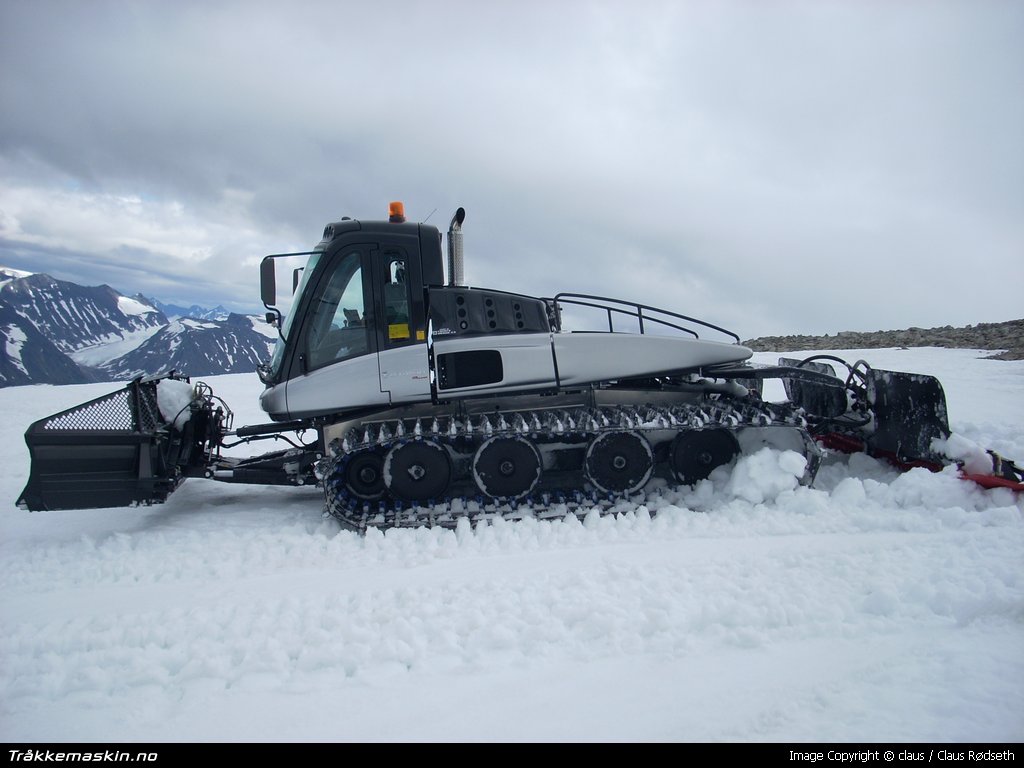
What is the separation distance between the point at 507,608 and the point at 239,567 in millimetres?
2118

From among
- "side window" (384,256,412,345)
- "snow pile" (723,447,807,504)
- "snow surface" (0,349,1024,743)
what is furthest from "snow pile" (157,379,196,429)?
"snow pile" (723,447,807,504)

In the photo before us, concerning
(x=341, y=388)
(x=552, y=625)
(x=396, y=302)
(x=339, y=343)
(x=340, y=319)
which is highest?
(x=396, y=302)

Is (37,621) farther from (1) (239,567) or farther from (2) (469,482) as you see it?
(2) (469,482)

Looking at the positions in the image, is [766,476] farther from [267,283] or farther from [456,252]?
[267,283]

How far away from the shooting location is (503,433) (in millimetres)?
5199

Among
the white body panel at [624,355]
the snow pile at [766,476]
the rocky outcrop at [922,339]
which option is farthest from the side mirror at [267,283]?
the rocky outcrop at [922,339]

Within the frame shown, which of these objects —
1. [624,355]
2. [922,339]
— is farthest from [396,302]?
[922,339]

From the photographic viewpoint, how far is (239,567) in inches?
166

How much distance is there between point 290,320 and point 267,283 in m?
0.55

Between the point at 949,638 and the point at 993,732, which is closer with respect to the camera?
the point at 993,732

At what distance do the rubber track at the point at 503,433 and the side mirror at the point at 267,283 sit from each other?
141 centimetres

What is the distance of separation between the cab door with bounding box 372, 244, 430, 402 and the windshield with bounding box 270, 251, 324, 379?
63 cm

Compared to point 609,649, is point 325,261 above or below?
above

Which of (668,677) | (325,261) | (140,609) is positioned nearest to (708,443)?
(668,677)
